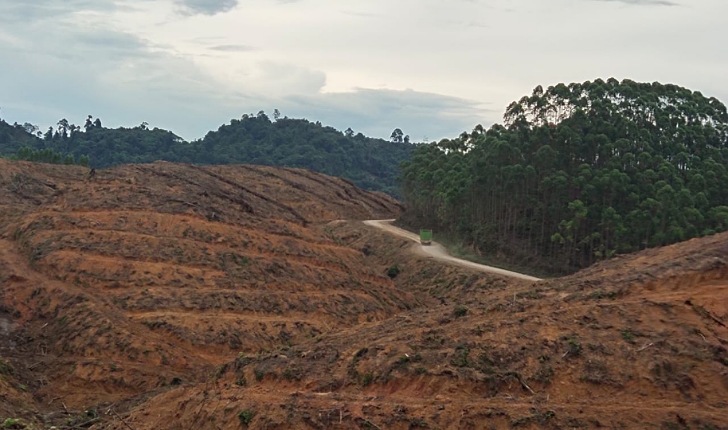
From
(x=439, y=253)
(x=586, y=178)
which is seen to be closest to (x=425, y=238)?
(x=439, y=253)

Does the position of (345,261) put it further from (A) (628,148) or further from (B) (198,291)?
(A) (628,148)

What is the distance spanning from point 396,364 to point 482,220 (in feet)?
123

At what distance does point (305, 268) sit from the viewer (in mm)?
34312

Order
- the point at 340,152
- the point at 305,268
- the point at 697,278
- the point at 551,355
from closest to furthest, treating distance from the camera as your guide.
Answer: the point at 551,355 < the point at 697,278 < the point at 305,268 < the point at 340,152

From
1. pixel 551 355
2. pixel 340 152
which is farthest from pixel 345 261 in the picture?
pixel 340 152

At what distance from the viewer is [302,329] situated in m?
29.4

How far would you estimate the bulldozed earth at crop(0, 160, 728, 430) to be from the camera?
13227 mm

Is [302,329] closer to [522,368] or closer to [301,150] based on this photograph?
[522,368]

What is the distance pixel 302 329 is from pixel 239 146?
4699 inches

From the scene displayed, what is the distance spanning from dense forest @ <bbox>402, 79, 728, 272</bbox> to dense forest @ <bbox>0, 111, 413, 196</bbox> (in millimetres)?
81661

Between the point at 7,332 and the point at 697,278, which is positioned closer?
the point at 697,278

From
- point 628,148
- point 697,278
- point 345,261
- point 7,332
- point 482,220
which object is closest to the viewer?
point 697,278

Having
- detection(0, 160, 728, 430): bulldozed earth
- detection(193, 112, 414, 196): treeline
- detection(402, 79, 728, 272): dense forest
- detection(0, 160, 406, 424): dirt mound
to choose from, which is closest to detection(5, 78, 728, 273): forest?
detection(402, 79, 728, 272): dense forest

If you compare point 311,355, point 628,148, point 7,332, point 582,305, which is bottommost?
point 7,332
